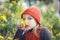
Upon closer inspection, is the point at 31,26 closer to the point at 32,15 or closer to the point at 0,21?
the point at 32,15

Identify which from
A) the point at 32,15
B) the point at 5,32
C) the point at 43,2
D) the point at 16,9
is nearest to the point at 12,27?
the point at 5,32

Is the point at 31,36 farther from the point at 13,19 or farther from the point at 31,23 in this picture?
the point at 13,19

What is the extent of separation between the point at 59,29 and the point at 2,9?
2.07 ft

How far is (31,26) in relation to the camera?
1540 millimetres

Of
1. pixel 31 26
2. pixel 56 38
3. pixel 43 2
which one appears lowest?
pixel 56 38

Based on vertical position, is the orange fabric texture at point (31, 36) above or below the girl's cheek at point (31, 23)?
below

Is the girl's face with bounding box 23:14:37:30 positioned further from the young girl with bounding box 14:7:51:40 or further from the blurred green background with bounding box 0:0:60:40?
the blurred green background with bounding box 0:0:60:40

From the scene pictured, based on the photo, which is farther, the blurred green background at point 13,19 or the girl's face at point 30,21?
the blurred green background at point 13,19

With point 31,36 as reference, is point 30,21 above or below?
above

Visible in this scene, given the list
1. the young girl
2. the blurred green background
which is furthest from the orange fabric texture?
the blurred green background

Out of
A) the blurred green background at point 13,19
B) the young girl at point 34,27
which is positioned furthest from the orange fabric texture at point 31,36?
the blurred green background at point 13,19

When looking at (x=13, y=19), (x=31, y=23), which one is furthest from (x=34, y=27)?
(x=13, y=19)

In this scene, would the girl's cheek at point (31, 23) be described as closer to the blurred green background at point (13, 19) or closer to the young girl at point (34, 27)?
the young girl at point (34, 27)

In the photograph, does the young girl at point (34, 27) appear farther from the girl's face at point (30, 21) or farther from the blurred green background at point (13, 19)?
the blurred green background at point (13, 19)
